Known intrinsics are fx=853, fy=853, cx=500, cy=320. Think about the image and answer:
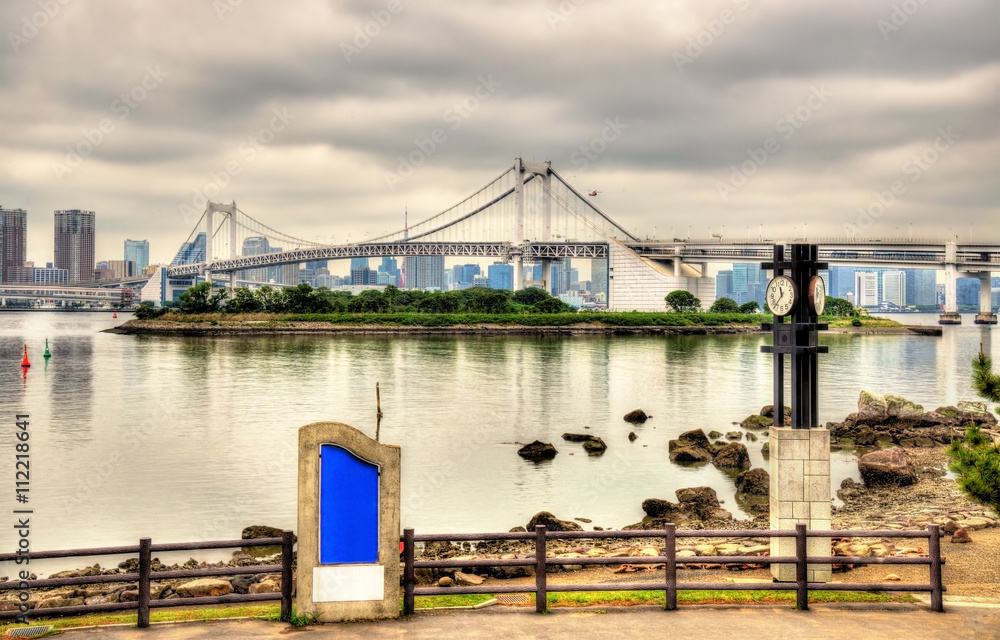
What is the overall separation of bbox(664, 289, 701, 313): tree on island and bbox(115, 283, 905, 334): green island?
1154mm

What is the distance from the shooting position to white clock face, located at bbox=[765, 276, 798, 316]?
350 inches

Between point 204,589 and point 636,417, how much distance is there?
18804 mm

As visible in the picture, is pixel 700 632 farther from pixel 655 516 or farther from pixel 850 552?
pixel 655 516

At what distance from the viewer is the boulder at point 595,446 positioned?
20859mm

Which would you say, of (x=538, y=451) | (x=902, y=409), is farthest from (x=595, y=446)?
(x=902, y=409)

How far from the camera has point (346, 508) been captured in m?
6.78

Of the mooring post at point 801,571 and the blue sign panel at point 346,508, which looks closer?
the blue sign panel at point 346,508

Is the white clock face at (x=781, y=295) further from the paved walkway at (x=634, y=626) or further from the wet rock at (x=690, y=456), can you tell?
the wet rock at (x=690, y=456)

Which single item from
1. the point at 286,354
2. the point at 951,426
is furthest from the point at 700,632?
the point at 286,354

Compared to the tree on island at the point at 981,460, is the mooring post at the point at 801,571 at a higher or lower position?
lower

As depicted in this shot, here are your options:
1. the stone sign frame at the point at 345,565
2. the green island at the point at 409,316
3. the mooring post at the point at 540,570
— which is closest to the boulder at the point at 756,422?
the mooring post at the point at 540,570

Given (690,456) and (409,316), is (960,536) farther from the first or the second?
(409,316)

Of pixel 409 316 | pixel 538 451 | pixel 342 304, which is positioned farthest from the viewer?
pixel 342 304

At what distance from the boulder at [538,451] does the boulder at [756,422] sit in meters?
7.24
